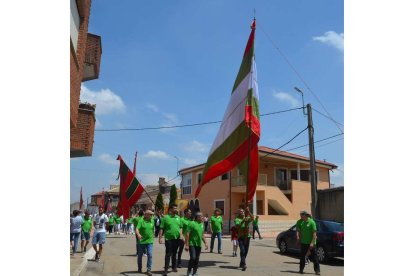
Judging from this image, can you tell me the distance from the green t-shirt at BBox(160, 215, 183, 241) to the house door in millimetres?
27323

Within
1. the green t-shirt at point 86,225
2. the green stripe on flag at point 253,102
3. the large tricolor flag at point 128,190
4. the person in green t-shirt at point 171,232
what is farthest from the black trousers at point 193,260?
the green t-shirt at point 86,225

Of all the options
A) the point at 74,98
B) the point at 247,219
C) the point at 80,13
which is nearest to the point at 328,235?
the point at 247,219

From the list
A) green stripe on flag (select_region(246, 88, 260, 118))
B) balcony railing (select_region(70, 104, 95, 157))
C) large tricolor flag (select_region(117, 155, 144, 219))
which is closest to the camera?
green stripe on flag (select_region(246, 88, 260, 118))

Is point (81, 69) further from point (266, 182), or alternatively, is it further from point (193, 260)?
point (266, 182)

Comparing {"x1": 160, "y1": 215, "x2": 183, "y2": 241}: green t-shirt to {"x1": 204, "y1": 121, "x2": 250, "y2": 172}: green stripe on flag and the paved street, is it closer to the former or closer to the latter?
the paved street

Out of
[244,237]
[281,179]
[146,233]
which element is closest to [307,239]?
[244,237]

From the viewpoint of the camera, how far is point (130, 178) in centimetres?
1697

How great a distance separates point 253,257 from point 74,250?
20.2ft

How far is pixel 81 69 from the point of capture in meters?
10.9

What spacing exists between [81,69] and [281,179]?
28.9 metres

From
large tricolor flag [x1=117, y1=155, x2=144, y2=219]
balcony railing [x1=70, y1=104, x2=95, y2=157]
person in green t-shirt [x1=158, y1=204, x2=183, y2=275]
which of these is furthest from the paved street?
balcony railing [x1=70, y1=104, x2=95, y2=157]

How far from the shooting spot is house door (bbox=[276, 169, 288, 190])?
36966mm

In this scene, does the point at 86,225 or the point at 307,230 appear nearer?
the point at 307,230
